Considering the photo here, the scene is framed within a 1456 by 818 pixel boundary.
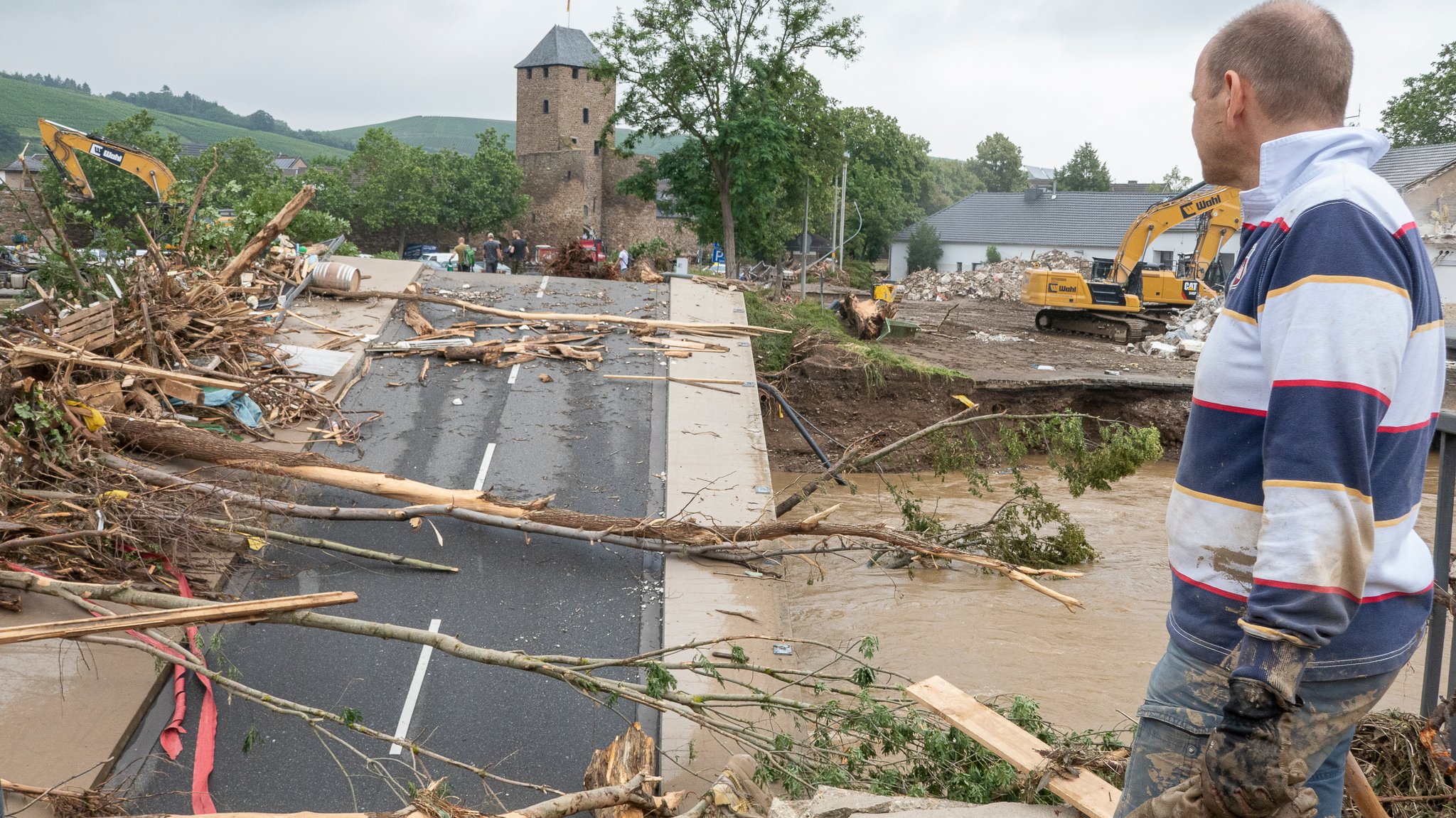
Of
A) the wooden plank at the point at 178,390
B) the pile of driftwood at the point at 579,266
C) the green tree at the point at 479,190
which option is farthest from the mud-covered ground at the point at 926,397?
the green tree at the point at 479,190

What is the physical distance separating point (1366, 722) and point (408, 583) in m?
6.14

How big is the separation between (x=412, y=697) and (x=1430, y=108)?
231 ft

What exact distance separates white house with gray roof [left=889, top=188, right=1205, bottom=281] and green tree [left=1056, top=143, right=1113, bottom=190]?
23.3m

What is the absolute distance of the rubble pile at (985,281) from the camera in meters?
41.9

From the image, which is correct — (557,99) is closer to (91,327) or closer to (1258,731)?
(91,327)

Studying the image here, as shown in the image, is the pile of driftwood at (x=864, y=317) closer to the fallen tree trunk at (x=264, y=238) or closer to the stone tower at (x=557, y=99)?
the fallen tree trunk at (x=264, y=238)

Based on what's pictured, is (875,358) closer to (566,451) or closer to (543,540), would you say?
(566,451)

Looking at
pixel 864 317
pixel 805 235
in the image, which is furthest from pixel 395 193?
pixel 864 317

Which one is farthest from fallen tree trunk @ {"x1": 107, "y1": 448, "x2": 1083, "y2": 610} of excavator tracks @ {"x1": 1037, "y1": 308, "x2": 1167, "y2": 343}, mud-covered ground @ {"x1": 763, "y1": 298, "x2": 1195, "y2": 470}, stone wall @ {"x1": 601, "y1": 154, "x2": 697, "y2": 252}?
stone wall @ {"x1": 601, "y1": 154, "x2": 697, "y2": 252}

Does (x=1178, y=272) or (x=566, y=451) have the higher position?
(x=1178, y=272)

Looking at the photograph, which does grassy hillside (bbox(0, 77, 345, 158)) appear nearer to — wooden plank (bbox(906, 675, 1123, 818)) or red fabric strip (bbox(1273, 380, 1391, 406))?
wooden plank (bbox(906, 675, 1123, 818))

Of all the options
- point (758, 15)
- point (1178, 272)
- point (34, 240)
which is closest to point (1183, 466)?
point (34, 240)

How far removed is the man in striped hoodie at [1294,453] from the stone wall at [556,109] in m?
69.1

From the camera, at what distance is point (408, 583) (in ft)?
24.3
